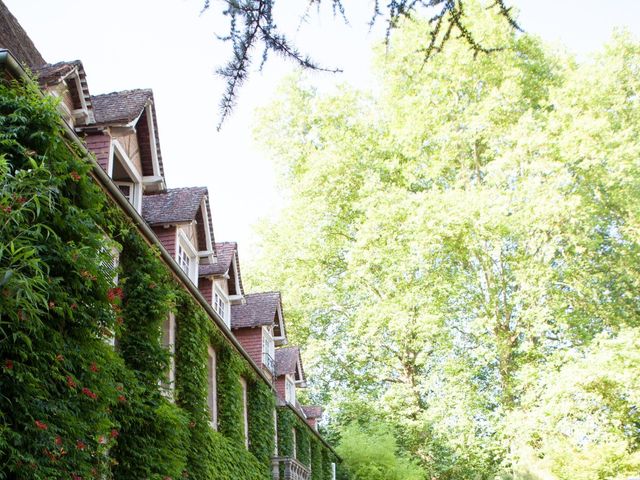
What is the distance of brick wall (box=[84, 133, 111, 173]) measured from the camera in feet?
38.4

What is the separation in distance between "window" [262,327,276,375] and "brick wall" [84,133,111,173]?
11711 millimetres

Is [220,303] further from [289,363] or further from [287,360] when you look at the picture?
[287,360]

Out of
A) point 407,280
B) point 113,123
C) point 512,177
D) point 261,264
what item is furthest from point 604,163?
point 113,123

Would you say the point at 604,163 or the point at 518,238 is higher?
the point at 604,163

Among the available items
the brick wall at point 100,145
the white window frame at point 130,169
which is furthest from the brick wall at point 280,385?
the brick wall at point 100,145

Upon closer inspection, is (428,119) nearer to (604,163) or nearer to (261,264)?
(604,163)

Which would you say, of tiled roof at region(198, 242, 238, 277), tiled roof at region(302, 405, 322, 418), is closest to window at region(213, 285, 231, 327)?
tiled roof at region(198, 242, 238, 277)

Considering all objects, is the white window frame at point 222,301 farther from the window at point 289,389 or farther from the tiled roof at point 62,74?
the tiled roof at point 62,74

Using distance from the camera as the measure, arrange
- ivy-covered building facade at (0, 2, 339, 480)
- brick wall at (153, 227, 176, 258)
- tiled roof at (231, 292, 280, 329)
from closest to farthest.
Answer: ivy-covered building facade at (0, 2, 339, 480) → brick wall at (153, 227, 176, 258) → tiled roof at (231, 292, 280, 329)

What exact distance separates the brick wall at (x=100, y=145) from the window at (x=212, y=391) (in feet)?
18.7

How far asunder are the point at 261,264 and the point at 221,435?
1837 cm

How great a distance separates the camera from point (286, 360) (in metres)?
→ 27.5

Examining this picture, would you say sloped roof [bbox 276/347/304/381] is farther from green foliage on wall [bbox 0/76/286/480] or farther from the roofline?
green foliage on wall [bbox 0/76/286/480]

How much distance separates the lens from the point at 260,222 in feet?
111
